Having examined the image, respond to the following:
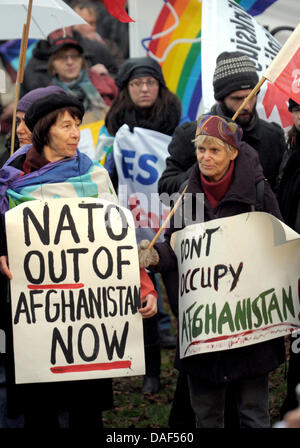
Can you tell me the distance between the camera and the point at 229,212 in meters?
4.18

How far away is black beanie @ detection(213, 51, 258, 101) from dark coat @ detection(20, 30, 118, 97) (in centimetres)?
380

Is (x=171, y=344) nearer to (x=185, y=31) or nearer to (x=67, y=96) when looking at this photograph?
(x=185, y=31)

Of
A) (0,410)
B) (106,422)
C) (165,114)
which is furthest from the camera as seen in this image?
(165,114)

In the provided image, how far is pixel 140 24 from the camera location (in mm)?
7422

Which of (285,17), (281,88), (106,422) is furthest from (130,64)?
(106,422)

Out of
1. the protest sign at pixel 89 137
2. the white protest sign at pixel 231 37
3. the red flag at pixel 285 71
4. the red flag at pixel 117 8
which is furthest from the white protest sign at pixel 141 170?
the red flag at pixel 285 71

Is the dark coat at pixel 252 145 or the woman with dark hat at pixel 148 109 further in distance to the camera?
the woman with dark hat at pixel 148 109

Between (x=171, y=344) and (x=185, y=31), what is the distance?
8.43ft

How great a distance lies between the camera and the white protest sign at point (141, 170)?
618 centimetres

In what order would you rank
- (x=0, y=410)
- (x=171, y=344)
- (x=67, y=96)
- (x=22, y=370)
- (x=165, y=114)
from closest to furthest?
(x=22, y=370) < (x=67, y=96) < (x=0, y=410) < (x=165, y=114) < (x=171, y=344)

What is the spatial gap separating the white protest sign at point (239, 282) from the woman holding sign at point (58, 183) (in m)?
0.27

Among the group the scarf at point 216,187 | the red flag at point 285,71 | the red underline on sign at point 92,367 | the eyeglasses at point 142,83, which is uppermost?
the eyeglasses at point 142,83

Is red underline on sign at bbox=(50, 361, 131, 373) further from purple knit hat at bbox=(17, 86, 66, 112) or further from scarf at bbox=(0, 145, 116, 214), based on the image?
purple knit hat at bbox=(17, 86, 66, 112)

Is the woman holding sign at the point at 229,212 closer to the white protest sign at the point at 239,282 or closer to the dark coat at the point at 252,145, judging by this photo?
the white protest sign at the point at 239,282
